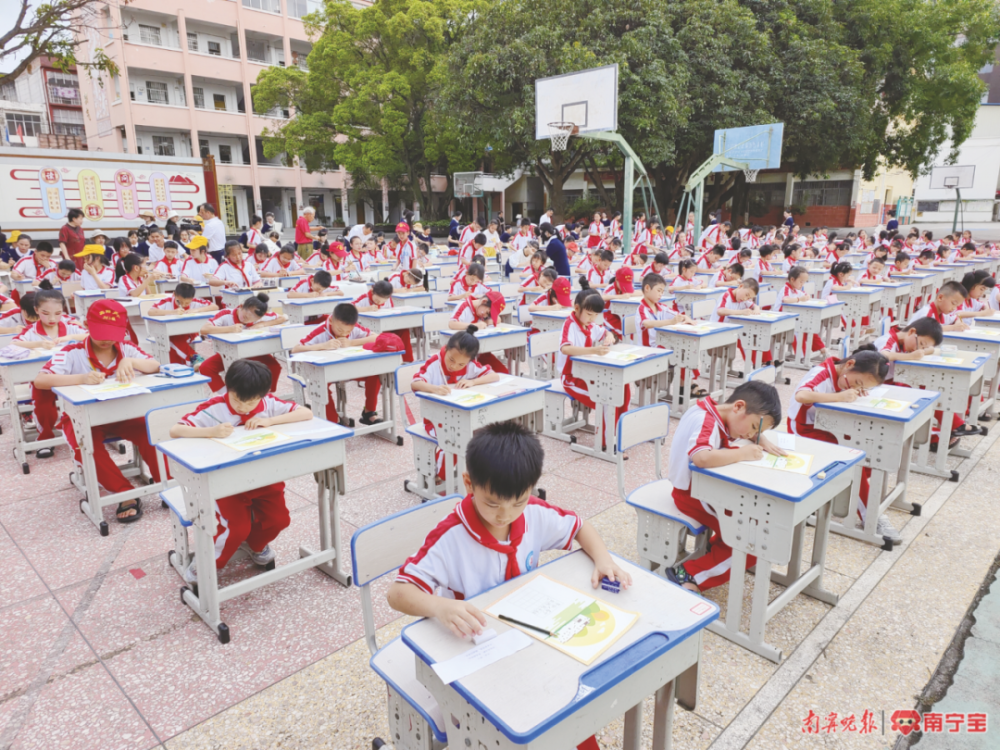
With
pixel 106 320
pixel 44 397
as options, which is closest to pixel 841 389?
pixel 106 320

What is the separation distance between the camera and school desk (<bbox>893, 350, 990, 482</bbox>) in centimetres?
435

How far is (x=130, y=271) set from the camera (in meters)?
7.87

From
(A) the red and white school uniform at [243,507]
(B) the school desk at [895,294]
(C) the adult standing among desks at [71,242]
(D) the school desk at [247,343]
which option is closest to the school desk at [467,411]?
(A) the red and white school uniform at [243,507]

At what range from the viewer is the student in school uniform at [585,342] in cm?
499

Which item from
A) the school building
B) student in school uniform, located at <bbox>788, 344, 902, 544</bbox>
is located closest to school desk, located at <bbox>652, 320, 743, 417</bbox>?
student in school uniform, located at <bbox>788, 344, 902, 544</bbox>

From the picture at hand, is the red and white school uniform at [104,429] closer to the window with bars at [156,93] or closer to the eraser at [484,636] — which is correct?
the eraser at [484,636]

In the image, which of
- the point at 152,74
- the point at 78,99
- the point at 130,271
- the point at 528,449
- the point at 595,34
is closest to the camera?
the point at 528,449

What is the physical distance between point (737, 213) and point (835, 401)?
2705cm

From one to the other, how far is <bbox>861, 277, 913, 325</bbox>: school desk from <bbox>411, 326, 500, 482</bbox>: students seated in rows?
6509 mm

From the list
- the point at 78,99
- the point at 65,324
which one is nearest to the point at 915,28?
the point at 65,324

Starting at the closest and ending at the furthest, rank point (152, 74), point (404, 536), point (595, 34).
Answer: point (404, 536) < point (595, 34) < point (152, 74)

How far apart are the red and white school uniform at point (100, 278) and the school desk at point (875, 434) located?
9.16m

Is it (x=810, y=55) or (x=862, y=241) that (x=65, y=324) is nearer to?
(x=862, y=241)

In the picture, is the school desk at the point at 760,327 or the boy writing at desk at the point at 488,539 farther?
the school desk at the point at 760,327
